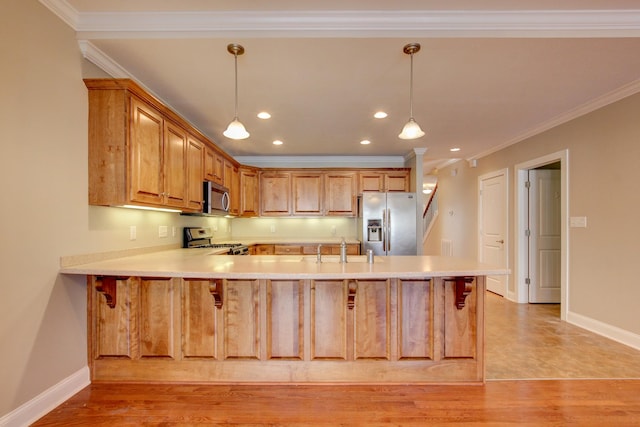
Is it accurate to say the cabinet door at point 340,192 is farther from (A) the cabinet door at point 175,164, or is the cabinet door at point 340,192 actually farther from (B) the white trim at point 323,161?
(A) the cabinet door at point 175,164

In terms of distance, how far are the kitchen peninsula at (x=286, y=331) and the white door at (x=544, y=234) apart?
2937mm

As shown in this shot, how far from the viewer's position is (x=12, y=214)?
168cm

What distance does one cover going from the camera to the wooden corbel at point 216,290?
2.14 metres

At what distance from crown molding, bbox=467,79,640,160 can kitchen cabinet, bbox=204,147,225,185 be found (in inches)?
163

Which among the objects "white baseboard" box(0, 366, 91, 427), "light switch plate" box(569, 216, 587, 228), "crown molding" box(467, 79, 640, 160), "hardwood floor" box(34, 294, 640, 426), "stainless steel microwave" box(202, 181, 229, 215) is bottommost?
"hardwood floor" box(34, 294, 640, 426)

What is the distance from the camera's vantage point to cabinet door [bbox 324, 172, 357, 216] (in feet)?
17.9

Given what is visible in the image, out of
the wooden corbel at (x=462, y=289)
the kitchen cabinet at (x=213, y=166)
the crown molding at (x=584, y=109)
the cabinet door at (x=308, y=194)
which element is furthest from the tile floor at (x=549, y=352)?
the kitchen cabinet at (x=213, y=166)

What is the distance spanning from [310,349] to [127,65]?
264cm

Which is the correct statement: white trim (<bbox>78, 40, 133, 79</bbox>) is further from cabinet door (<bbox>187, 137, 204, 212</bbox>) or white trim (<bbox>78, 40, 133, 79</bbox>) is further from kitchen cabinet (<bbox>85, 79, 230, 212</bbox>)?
cabinet door (<bbox>187, 137, 204, 212</bbox>)

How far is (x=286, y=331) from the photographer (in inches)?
88.5

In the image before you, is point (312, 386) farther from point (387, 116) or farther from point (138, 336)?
point (387, 116)

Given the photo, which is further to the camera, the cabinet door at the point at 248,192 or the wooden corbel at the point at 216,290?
the cabinet door at the point at 248,192

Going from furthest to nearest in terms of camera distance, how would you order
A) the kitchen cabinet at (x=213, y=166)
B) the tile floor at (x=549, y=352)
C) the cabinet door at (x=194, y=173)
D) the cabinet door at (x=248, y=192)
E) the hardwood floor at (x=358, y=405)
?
the cabinet door at (x=248, y=192) → the kitchen cabinet at (x=213, y=166) → the cabinet door at (x=194, y=173) → the tile floor at (x=549, y=352) → the hardwood floor at (x=358, y=405)

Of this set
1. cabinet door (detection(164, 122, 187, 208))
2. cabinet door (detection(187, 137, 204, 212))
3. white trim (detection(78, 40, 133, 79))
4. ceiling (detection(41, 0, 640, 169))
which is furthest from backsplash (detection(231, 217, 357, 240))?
white trim (detection(78, 40, 133, 79))
